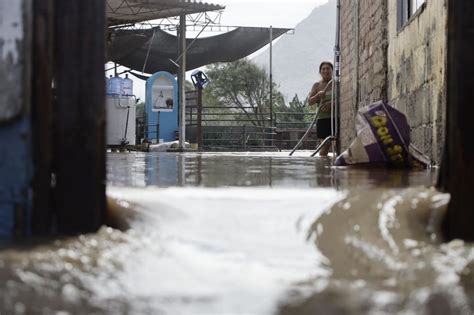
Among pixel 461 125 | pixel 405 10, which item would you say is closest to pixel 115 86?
→ pixel 405 10

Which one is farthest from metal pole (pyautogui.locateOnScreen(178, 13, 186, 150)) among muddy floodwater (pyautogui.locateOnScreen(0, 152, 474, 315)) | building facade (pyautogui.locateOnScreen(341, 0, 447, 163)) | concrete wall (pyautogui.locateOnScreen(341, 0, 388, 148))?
muddy floodwater (pyautogui.locateOnScreen(0, 152, 474, 315))

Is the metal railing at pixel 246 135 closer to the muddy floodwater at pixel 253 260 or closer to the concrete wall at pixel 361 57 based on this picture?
the concrete wall at pixel 361 57

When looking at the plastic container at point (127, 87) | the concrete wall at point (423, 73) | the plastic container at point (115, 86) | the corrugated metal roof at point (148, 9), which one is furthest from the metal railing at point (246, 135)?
the concrete wall at point (423, 73)

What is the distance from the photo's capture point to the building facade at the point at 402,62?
374 centimetres

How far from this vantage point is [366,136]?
3.62 meters

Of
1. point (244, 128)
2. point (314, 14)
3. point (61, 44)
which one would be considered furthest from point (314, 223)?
point (314, 14)

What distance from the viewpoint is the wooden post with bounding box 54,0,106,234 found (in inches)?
63.2

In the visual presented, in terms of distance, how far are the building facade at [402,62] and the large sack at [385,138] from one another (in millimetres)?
244

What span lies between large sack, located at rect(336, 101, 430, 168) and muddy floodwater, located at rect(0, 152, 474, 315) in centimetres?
159

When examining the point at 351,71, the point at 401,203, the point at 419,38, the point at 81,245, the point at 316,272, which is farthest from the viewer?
the point at 351,71

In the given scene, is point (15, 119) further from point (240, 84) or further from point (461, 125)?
point (240, 84)

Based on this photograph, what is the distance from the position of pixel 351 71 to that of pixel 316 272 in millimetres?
6455

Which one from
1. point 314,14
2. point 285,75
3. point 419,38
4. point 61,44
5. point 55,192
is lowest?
point 55,192

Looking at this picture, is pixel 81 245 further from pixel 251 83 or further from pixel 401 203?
pixel 251 83
